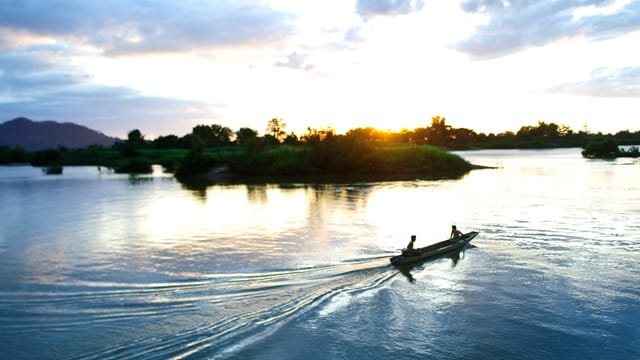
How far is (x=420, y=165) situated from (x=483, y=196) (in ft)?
86.7

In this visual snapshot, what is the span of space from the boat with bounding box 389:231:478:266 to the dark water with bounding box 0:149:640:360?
0.39 metres

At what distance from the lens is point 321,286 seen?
15.3 meters

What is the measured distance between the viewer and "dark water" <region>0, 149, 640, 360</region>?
37.4 feet

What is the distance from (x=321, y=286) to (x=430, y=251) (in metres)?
5.63

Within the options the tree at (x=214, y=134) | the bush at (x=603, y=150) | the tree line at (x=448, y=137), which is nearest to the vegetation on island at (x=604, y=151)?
the bush at (x=603, y=150)

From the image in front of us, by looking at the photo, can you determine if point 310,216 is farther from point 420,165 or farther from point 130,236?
point 420,165

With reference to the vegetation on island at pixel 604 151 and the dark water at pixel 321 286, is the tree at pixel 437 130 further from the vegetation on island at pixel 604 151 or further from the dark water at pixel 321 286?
the dark water at pixel 321 286

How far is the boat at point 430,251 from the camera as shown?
17344mm

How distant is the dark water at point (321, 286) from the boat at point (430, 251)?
0.39 meters

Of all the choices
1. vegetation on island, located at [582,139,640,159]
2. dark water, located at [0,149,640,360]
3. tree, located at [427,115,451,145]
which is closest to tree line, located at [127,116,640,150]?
tree, located at [427,115,451,145]

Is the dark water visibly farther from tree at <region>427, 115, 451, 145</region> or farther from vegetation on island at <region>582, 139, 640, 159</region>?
tree at <region>427, 115, 451, 145</region>

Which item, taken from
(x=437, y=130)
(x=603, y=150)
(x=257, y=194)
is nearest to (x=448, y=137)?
(x=437, y=130)

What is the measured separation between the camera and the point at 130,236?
2472 centimetres

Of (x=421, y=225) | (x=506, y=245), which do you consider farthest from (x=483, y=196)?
(x=506, y=245)
